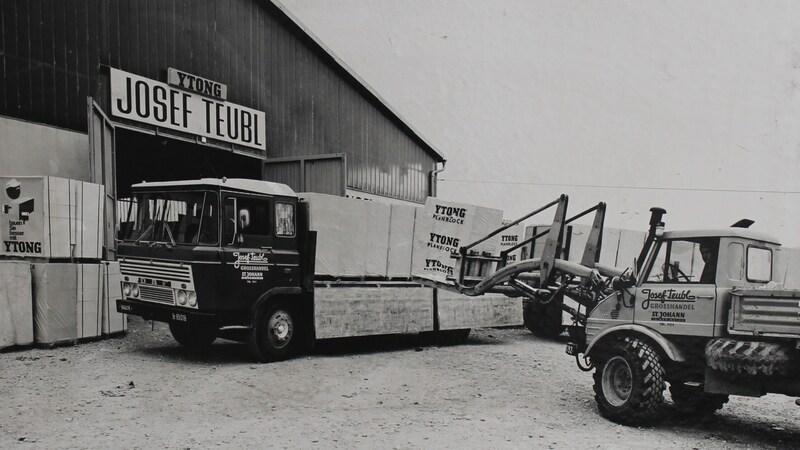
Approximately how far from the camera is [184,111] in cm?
A: 1417

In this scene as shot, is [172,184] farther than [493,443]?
Yes

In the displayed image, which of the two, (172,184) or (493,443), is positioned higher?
(172,184)

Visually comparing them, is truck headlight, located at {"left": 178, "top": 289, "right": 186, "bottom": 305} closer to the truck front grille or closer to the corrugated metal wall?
the truck front grille

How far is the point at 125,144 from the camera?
15.9 meters

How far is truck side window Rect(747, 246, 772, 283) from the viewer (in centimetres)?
631

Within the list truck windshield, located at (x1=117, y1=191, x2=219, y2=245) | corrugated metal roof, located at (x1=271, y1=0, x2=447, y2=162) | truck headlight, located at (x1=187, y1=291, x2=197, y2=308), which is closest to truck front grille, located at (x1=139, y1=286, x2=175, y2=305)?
truck headlight, located at (x1=187, y1=291, x2=197, y2=308)

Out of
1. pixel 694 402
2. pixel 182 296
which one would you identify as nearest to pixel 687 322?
pixel 694 402

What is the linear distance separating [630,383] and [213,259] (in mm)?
5645

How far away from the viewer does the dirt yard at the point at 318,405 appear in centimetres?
566

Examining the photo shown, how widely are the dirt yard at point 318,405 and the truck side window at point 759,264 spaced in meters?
1.66

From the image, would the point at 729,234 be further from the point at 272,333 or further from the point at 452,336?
the point at 452,336

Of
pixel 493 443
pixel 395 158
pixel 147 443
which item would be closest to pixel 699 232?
pixel 493 443

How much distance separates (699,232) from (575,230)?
7.92m

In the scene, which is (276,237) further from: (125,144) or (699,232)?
(125,144)
